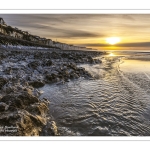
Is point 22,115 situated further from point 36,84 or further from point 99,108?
point 36,84

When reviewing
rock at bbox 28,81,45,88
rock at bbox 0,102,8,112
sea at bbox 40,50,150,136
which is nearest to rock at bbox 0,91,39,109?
rock at bbox 0,102,8,112

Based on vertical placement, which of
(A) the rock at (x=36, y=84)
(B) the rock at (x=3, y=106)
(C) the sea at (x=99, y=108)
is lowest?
(C) the sea at (x=99, y=108)

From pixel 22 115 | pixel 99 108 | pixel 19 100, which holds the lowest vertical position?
pixel 99 108

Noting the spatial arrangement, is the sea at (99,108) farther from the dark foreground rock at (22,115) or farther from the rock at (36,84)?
the dark foreground rock at (22,115)

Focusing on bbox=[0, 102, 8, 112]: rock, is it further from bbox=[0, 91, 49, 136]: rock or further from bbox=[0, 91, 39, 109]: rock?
bbox=[0, 91, 39, 109]: rock

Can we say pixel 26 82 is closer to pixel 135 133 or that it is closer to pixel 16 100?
pixel 16 100

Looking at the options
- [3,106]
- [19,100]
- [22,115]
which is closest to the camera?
[22,115]

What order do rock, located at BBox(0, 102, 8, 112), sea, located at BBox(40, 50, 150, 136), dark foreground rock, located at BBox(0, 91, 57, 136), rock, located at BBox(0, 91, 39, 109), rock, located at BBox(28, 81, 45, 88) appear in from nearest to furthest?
dark foreground rock, located at BBox(0, 91, 57, 136) → sea, located at BBox(40, 50, 150, 136) → rock, located at BBox(0, 102, 8, 112) → rock, located at BBox(0, 91, 39, 109) → rock, located at BBox(28, 81, 45, 88)

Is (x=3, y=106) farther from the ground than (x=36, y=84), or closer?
closer

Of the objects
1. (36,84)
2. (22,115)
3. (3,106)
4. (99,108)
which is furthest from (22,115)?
(36,84)

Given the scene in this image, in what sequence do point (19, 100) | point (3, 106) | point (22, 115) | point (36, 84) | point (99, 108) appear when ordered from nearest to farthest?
1. point (22, 115)
2. point (3, 106)
3. point (19, 100)
4. point (99, 108)
5. point (36, 84)

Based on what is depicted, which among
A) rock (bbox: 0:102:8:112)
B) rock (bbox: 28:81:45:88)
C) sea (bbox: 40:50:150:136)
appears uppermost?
rock (bbox: 28:81:45:88)

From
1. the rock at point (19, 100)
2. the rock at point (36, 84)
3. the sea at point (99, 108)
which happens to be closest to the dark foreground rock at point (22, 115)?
the rock at point (19, 100)
